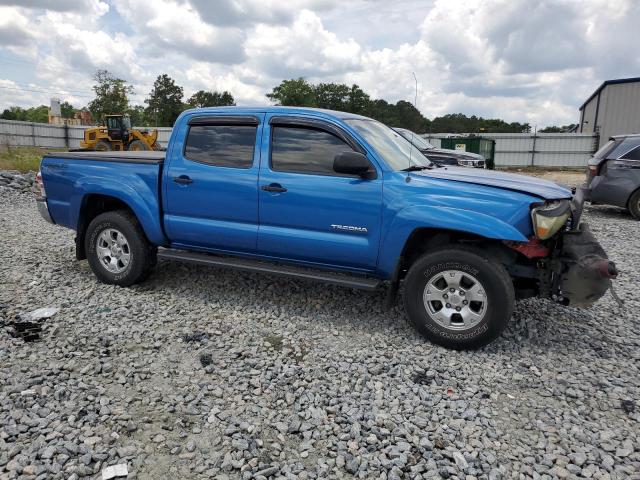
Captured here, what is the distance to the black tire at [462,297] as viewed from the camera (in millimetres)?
3822

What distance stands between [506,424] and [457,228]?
4.84 feet

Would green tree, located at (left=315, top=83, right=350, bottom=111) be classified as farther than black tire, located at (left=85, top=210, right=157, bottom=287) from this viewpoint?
Yes

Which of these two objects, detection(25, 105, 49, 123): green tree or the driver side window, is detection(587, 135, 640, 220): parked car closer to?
the driver side window

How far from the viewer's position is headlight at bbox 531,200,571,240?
3.71m

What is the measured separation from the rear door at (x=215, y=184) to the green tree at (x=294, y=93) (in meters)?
55.1

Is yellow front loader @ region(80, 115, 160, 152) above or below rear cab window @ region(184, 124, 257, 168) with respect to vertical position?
above

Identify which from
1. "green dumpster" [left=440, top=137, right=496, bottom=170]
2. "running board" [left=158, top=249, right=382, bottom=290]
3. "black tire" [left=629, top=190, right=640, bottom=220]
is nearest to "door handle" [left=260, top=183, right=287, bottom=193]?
"running board" [left=158, top=249, right=382, bottom=290]

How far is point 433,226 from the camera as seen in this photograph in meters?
3.97

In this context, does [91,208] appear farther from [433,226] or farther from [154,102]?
[154,102]

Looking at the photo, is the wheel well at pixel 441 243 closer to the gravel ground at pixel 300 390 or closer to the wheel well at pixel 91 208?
the gravel ground at pixel 300 390

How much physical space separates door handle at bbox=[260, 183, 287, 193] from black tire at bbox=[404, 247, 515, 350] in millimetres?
1387

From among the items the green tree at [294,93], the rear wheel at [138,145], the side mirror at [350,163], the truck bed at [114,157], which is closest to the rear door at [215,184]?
the truck bed at [114,157]

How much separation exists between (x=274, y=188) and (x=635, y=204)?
886 centimetres

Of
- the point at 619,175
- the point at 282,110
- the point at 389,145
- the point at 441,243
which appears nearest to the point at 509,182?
the point at 441,243
